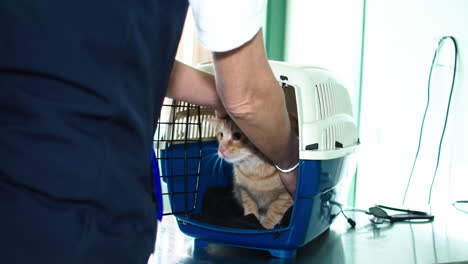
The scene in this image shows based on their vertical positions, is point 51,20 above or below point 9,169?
above

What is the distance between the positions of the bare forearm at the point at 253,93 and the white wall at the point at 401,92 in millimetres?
962

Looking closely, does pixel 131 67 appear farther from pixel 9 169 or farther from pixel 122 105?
pixel 9 169

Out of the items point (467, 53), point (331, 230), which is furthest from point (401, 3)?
point (331, 230)

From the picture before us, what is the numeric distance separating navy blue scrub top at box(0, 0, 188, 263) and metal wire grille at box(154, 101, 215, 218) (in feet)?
2.10

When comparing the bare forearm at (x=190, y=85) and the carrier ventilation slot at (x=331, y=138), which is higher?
the bare forearm at (x=190, y=85)

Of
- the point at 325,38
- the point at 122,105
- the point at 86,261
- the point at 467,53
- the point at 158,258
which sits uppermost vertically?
the point at 325,38

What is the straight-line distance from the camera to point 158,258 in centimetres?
94

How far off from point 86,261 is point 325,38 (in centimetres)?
213

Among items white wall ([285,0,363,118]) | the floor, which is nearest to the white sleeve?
the floor

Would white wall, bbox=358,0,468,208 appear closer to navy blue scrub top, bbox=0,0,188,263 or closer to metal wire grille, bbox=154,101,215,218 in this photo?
metal wire grille, bbox=154,101,215,218

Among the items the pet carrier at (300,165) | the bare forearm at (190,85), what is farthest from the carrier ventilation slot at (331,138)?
the bare forearm at (190,85)

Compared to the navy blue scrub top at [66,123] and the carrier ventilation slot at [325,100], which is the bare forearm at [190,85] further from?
the navy blue scrub top at [66,123]

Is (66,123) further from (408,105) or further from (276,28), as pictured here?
(276,28)

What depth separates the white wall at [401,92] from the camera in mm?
1527
